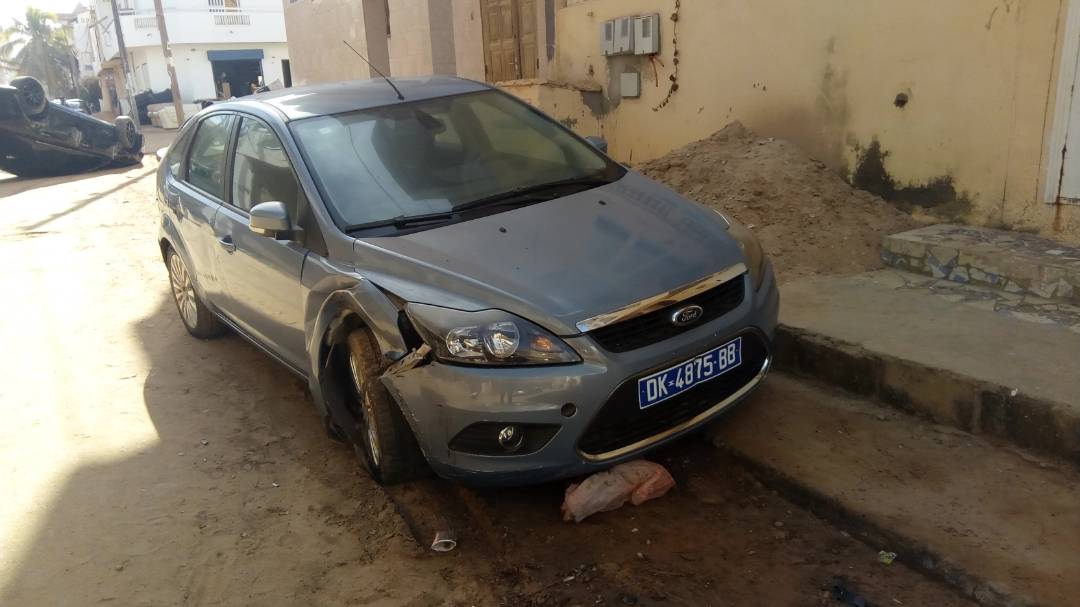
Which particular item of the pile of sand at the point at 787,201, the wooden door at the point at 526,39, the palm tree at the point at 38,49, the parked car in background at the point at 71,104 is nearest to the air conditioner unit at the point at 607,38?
the pile of sand at the point at 787,201

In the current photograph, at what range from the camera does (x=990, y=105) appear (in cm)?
496

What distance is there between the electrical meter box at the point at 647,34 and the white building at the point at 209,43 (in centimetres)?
3754

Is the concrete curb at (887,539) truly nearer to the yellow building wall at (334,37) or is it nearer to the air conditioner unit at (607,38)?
the air conditioner unit at (607,38)

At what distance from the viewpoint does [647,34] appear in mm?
7891

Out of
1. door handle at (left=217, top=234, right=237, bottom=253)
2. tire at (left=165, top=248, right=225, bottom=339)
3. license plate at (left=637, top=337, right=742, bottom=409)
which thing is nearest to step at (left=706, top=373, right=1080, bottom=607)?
license plate at (left=637, top=337, right=742, bottom=409)

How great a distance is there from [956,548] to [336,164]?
2.95m

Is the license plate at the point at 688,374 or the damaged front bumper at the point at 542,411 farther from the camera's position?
the license plate at the point at 688,374

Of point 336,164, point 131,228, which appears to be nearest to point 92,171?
point 131,228

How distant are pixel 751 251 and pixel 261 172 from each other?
2451mm

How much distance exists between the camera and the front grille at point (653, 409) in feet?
9.55

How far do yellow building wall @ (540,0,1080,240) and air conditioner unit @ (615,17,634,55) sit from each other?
7.6 inches

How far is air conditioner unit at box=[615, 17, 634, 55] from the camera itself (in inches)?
318

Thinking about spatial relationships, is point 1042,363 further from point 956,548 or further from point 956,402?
point 956,548

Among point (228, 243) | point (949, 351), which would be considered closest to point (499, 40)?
point (228, 243)
